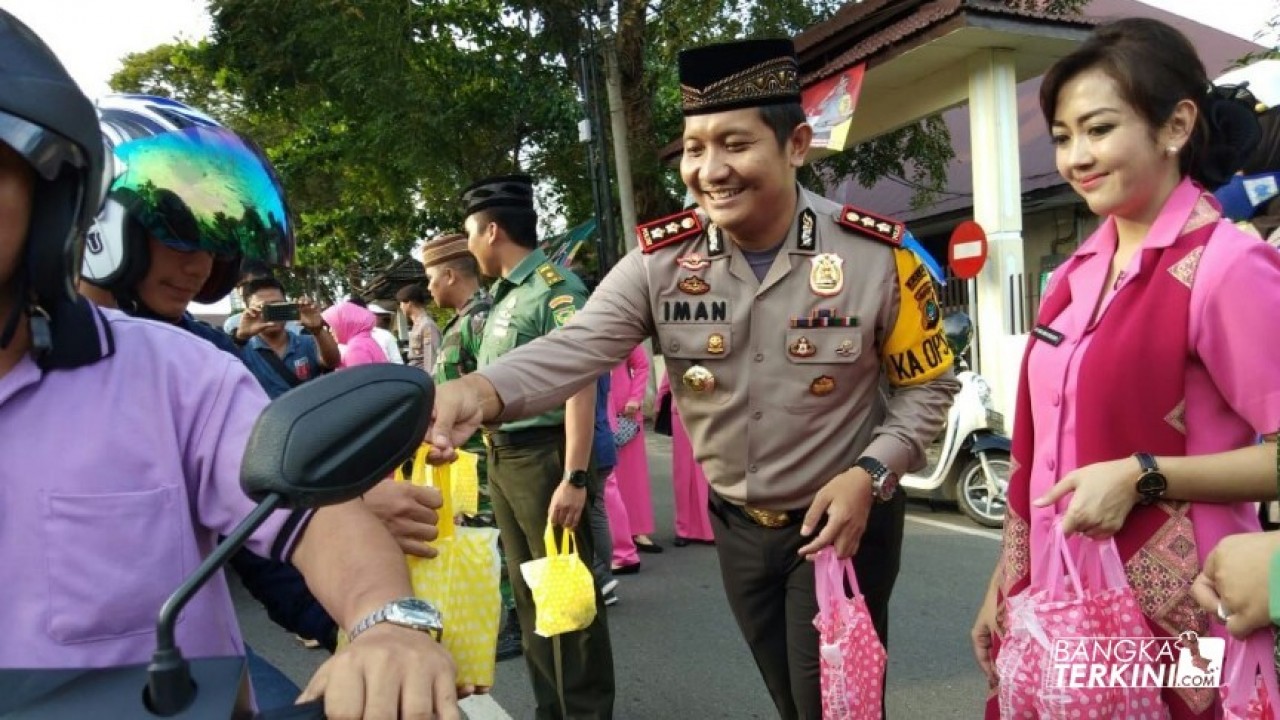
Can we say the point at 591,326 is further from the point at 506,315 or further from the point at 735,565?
the point at 506,315

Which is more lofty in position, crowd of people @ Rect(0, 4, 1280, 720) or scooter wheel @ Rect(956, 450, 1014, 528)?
crowd of people @ Rect(0, 4, 1280, 720)

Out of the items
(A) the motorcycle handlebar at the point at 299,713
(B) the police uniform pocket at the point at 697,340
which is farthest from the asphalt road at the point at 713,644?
→ (A) the motorcycle handlebar at the point at 299,713

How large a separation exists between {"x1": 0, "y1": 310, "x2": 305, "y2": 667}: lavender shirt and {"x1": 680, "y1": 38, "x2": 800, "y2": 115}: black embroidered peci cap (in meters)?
1.28

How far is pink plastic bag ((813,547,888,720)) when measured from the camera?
181cm

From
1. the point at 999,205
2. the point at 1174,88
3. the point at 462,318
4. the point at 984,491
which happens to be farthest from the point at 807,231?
the point at 999,205

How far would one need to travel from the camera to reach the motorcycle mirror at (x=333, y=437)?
0.85 m

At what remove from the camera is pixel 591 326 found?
2.10 metres

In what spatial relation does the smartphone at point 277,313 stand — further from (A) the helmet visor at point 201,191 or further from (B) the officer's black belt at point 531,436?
(A) the helmet visor at point 201,191

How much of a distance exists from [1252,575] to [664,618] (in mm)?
3451

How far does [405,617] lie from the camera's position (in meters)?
1.01

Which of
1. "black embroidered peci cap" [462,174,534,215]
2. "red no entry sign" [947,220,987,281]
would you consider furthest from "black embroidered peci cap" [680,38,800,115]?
"red no entry sign" [947,220,987,281]

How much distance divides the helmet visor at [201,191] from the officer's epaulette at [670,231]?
88cm

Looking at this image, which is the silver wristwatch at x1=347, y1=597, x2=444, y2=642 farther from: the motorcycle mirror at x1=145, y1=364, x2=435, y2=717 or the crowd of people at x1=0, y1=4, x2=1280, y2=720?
the motorcycle mirror at x1=145, y1=364, x2=435, y2=717

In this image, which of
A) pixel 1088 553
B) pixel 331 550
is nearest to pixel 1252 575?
pixel 1088 553
